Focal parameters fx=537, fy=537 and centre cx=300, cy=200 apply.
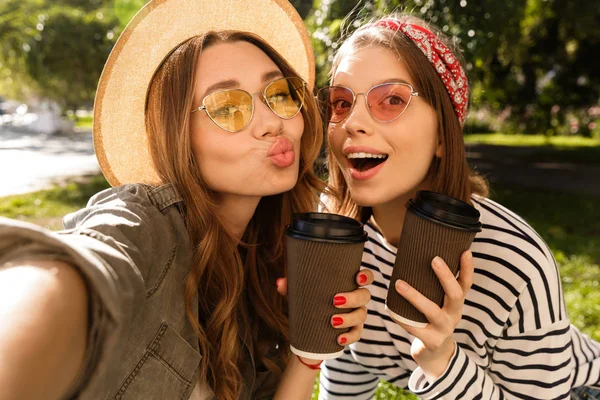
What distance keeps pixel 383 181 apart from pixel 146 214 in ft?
2.94

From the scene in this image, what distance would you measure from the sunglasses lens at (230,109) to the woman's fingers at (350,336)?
749 millimetres

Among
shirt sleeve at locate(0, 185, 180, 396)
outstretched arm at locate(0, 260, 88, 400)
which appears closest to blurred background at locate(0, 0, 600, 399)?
shirt sleeve at locate(0, 185, 180, 396)

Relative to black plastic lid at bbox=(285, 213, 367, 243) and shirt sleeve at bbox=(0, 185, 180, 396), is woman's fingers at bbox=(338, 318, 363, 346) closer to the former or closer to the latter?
black plastic lid at bbox=(285, 213, 367, 243)

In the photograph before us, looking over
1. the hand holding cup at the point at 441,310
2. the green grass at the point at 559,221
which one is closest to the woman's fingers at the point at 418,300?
the hand holding cup at the point at 441,310

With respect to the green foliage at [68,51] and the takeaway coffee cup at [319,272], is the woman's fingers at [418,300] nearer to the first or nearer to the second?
the takeaway coffee cup at [319,272]

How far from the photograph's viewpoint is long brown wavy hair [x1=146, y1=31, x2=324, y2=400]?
1752mm

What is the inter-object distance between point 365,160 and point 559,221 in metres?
6.27

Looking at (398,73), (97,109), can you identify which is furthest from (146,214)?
(398,73)

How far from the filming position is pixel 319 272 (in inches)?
61.8

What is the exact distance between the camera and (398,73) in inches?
78.7

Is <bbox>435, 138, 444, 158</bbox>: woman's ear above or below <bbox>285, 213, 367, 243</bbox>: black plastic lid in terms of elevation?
above

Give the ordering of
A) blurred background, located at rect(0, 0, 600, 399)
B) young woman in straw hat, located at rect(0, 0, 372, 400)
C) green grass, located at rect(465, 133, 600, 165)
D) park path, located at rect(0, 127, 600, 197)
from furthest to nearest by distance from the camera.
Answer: green grass, located at rect(465, 133, 600, 165) < park path, located at rect(0, 127, 600, 197) < blurred background, located at rect(0, 0, 600, 399) < young woman in straw hat, located at rect(0, 0, 372, 400)

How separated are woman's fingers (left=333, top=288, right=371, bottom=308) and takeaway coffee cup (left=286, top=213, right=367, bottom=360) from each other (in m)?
0.02

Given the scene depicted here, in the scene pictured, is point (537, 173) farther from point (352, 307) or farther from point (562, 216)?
point (352, 307)
